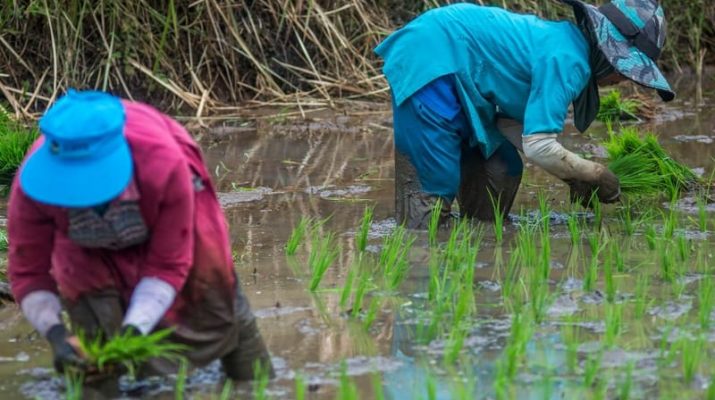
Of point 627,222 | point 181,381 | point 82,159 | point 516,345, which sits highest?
point 82,159

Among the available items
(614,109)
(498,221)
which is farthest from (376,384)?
(614,109)

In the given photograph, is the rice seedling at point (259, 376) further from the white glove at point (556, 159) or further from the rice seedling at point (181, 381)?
the white glove at point (556, 159)

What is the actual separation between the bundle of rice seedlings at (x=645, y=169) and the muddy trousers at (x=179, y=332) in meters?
2.42

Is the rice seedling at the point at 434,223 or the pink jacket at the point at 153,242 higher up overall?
the pink jacket at the point at 153,242

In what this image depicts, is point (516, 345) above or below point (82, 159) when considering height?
below

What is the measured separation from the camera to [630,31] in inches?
180

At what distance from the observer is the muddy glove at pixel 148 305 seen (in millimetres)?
2869

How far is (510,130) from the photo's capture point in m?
4.89

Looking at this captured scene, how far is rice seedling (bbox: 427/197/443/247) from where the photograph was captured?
4671 millimetres

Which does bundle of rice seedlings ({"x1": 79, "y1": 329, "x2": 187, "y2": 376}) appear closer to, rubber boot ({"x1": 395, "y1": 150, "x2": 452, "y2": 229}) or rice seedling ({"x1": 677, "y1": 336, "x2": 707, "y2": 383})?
rice seedling ({"x1": 677, "y1": 336, "x2": 707, "y2": 383})

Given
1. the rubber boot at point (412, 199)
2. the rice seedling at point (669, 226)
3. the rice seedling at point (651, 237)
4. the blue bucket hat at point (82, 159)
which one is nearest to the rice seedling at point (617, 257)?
the rice seedling at point (651, 237)

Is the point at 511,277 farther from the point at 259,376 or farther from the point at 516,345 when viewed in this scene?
the point at 259,376

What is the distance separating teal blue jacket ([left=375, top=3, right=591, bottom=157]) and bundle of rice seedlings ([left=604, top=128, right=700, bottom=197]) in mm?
692

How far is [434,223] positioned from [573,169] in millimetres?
569
